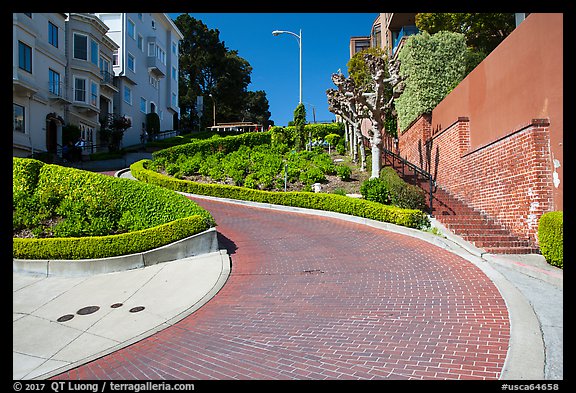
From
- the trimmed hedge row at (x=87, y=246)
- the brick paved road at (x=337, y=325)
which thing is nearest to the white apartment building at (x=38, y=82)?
the trimmed hedge row at (x=87, y=246)

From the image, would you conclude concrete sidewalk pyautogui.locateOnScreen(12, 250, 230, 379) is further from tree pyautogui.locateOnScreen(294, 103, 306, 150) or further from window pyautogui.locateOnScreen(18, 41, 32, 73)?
tree pyautogui.locateOnScreen(294, 103, 306, 150)

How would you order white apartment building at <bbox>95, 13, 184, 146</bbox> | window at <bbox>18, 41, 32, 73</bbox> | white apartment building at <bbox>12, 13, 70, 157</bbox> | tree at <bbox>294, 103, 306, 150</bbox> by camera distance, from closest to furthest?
white apartment building at <bbox>12, 13, 70, 157</bbox>, window at <bbox>18, 41, 32, 73</bbox>, tree at <bbox>294, 103, 306, 150</bbox>, white apartment building at <bbox>95, 13, 184, 146</bbox>

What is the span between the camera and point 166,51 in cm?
5138

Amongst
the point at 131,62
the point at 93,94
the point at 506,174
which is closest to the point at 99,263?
the point at 506,174

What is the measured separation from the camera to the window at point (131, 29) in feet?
134

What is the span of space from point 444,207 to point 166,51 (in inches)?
1815

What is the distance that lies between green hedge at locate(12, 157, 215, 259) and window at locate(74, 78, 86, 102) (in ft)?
75.9

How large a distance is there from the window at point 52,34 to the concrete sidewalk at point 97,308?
26.5 meters

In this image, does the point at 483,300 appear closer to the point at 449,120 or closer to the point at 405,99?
the point at 449,120

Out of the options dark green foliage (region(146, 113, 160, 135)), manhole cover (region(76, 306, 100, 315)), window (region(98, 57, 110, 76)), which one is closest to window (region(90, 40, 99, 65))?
window (region(98, 57, 110, 76))

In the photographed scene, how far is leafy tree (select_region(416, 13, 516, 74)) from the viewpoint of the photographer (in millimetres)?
25291

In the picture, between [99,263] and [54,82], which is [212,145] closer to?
[54,82]

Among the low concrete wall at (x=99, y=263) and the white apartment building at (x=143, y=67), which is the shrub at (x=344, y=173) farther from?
the white apartment building at (x=143, y=67)
